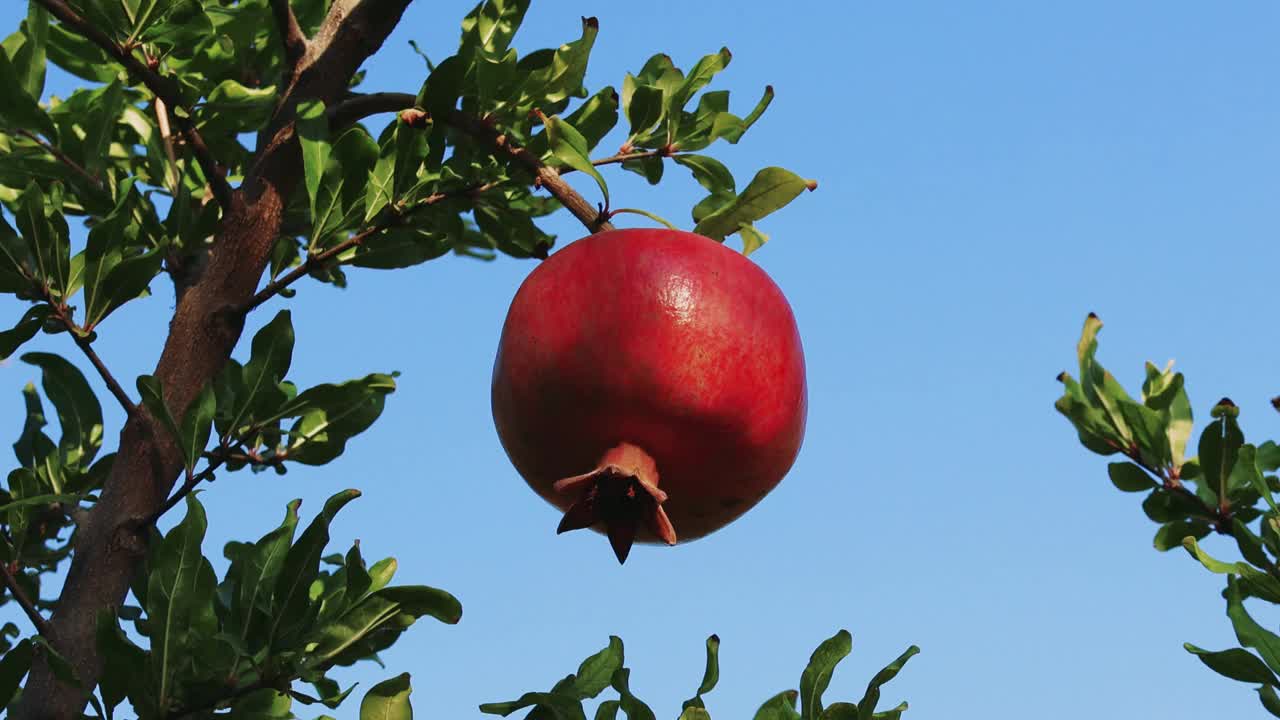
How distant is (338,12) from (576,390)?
3.62ft

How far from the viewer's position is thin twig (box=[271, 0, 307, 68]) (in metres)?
2.26

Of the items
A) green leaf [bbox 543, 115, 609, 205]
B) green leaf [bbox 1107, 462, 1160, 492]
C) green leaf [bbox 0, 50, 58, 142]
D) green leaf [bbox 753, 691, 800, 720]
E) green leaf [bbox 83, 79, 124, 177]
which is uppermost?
green leaf [bbox 0, 50, 58, 142]

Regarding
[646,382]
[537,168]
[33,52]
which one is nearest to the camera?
[646,382]

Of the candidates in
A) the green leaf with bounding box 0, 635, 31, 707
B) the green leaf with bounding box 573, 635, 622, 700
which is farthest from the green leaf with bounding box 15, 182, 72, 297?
the green leaf with bounding box 573, 635, 622, 700

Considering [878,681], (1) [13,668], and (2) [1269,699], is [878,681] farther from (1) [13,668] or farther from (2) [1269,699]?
(1) [13,668]

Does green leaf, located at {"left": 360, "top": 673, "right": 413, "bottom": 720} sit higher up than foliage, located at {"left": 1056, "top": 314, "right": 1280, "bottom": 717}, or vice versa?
foliage, located at {"left": 1056, "top": 314, "right": 1280, "bottom": 717}

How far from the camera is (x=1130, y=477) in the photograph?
3051mm

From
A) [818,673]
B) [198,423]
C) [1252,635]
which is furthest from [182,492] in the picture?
[1252,635]

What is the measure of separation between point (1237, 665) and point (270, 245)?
1.88m

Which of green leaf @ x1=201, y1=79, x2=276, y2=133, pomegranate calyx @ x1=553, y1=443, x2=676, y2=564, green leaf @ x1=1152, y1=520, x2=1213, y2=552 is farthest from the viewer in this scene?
green leaf @ x1=1152, y1=520, x2=1213, y2=552

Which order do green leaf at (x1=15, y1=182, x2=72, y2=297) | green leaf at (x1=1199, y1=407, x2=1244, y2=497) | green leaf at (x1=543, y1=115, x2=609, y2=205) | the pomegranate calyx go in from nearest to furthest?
1. the pomegranate calyx
2. green leaf at (x1=543, y1=115, x2=609, y2=205)
3. green leaf at (x1=15, y1=182, x2=72, y2=297)
4. green leaf at (x1=1199, y1=407, x2=1244, y2=497)

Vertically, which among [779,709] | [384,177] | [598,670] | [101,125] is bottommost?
[779,709]

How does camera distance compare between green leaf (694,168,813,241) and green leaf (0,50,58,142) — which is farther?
green leaf (0,50,58,142)

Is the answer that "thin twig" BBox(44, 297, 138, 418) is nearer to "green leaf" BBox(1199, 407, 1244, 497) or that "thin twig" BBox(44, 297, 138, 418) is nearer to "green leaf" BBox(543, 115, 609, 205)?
"green leaf" BBox(543, 115, 609, 205)
